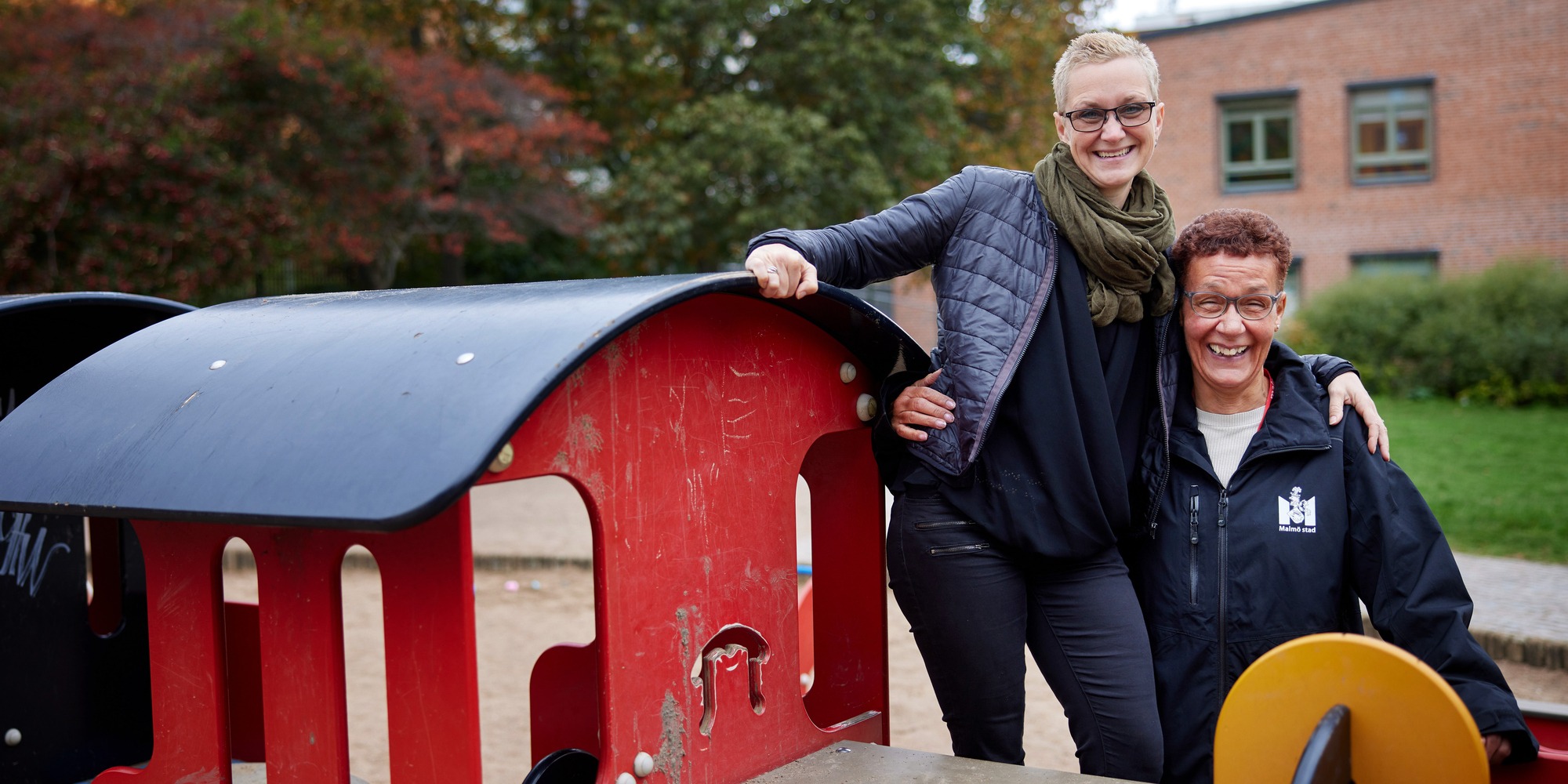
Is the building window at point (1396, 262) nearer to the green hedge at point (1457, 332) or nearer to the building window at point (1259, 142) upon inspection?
the building window at point (1259, 142)

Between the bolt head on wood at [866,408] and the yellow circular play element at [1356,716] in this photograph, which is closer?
the yellow circular play element at [1356,716]

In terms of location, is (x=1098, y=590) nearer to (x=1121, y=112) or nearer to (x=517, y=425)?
(x=1121, y=112)

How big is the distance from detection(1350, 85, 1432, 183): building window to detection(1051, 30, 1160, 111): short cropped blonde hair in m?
22.5

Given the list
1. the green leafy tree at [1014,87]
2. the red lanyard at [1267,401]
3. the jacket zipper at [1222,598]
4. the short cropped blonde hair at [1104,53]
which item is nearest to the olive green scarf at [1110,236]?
the short cropped blonde hair at [1104,53]

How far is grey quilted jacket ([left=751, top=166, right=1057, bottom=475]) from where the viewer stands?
87.6 inches

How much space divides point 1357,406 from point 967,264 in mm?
852

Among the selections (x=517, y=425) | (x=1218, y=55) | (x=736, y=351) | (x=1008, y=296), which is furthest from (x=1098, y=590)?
(x=1218, y=55)

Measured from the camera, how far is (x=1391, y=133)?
22.3 metres

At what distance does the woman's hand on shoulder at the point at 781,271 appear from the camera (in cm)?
202

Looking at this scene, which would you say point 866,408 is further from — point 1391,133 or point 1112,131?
point 1391,133

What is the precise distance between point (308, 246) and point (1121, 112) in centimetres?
1172

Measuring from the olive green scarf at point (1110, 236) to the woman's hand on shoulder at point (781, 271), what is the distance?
0.53 m

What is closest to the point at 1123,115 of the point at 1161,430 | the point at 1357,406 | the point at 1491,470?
the point at 1161,430

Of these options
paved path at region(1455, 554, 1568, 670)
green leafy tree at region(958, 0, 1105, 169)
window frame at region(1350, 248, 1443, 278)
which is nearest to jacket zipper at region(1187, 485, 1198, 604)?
paved path at region(1455, 554, 1568, 670)
